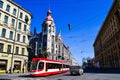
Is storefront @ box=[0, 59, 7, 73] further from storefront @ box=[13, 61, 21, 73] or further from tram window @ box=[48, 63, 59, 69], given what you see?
tram window @ box=[48, 63, 59, 69]

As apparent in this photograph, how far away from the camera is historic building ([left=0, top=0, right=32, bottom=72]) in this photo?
105 feet

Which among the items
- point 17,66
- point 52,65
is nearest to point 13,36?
point 17,66

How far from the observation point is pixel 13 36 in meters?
34.8

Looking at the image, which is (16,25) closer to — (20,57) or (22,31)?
(22,31)

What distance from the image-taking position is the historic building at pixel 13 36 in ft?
105

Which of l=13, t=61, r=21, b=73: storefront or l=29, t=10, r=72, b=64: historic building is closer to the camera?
l=13, t=61, r=21, b=73: storefront

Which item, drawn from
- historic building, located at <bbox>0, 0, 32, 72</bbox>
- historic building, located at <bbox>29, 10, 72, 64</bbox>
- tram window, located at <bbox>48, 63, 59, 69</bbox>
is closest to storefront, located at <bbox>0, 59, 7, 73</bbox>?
historic building, located at <bbox>0, 0, 32, 72</bbox>

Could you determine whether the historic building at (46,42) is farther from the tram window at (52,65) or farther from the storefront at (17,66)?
the tram window at (52,65)

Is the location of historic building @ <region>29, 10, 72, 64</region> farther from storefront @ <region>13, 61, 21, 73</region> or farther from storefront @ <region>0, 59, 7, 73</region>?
storefront @ <region>0, 59, 7, 73</region>

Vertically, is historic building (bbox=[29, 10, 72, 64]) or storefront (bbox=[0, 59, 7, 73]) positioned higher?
historic building (bbox=[29, 10, 72, 64])

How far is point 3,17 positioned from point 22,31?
6874mm

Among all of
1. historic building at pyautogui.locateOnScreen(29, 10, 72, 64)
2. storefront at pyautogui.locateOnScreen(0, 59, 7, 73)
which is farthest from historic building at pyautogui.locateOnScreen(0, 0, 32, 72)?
historic building at pyautogui.locateOnScreen(29, 10, 72, 64)

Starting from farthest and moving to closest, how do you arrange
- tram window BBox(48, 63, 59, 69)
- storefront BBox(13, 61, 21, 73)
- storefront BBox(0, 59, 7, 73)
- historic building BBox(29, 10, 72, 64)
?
historic building BBox(29, 10, 72, 64)
storefront BBox(13, 61, 21, 73)
storefront BBox(0, 59, 7, 73)
tram window BBox(48, 63, 59, 69)

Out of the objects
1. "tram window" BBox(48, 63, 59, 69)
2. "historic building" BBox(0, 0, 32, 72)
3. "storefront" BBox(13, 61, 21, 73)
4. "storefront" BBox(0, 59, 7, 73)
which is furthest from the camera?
"storefront" BBox(13, 61, 21, 73)
